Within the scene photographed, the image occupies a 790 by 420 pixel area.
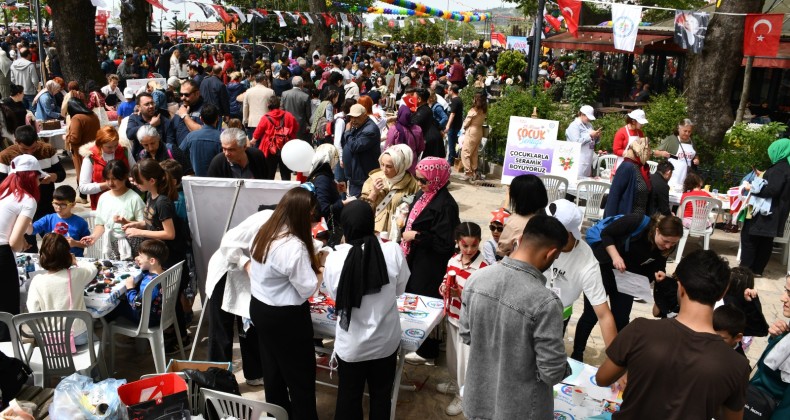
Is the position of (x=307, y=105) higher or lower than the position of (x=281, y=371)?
higher

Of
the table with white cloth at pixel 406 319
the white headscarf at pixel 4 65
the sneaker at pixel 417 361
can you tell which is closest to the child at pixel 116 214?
the table with white cloth at pixel 406 319

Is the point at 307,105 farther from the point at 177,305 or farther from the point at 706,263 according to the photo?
the point at 706,263

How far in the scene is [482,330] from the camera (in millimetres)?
3080

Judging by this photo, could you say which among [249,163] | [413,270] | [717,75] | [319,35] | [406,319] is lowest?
[406,319]

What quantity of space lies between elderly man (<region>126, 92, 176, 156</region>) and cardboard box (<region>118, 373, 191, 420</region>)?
4.57 meters

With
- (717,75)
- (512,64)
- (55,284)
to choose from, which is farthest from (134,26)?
(55,284)

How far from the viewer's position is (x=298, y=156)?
19.7 ft

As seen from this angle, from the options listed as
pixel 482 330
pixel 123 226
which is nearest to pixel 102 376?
pixel 123 226

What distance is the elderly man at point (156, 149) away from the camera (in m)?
6.73

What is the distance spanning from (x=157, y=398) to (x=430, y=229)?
88.4 inches

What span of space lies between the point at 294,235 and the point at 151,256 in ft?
5.93

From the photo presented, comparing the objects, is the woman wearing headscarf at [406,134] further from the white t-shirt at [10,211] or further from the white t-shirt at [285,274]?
the white t-shirt at [285,274]

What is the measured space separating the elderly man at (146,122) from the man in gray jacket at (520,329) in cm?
580

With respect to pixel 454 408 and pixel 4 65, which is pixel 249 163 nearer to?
pixel 454 408
